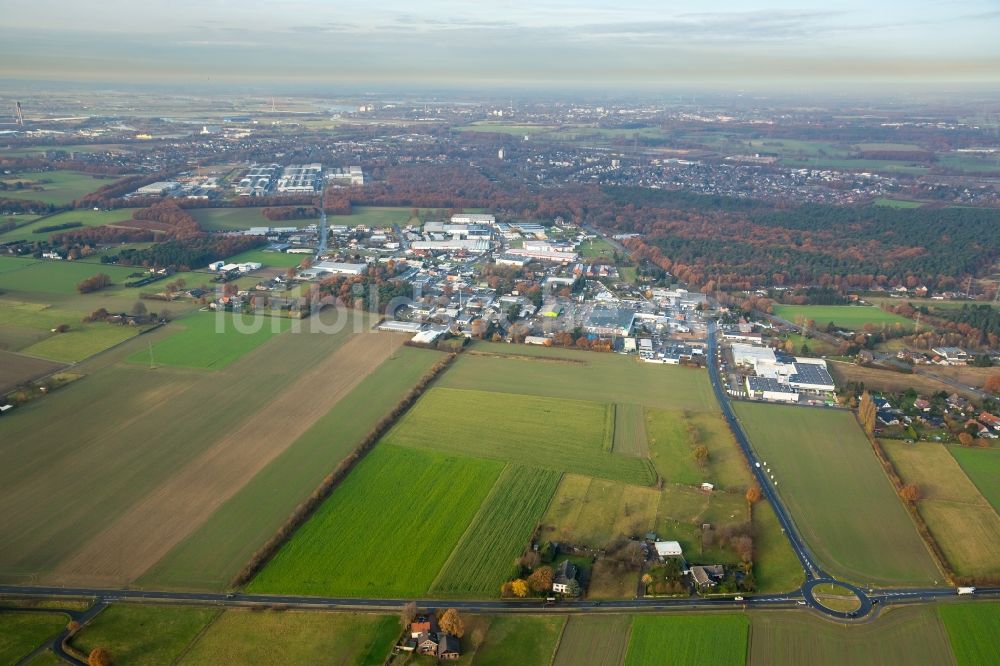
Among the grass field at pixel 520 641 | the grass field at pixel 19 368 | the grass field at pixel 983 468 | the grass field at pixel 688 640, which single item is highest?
the grass field at pixel 983 468

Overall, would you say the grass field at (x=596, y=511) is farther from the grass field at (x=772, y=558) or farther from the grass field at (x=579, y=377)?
the grass field at (x=579, y=377)

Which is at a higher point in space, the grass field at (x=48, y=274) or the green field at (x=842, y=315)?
the green field at (x=842, y=315)

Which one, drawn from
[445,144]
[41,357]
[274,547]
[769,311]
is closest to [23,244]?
[41,357]

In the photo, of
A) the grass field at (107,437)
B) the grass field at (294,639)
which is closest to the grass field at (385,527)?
the grass field at (294,639)

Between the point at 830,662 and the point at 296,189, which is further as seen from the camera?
the point at 296,189

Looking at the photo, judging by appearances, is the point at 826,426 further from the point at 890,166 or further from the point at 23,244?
the point at 890,166

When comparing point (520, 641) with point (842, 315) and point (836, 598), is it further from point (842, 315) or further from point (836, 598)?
point (842, 315)
